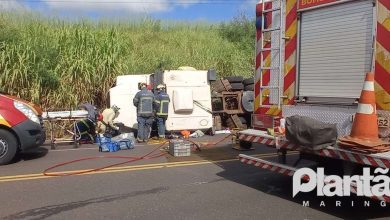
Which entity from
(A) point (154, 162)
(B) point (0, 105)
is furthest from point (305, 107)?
(B) point (0, 105)

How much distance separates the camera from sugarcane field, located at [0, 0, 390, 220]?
545cm

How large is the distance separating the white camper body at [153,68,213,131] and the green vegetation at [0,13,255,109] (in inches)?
79.8

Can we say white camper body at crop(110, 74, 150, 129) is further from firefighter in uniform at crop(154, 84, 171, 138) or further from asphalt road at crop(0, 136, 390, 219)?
asphalt road at crop(0, 136, 390, 219)

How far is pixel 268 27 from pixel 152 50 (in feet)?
41.0

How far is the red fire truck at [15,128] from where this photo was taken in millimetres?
8984

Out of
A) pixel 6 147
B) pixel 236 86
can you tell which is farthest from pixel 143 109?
pixel 6 147

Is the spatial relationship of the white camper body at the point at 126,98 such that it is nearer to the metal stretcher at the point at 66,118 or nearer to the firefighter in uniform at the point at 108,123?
the firefighter in uniform at the point at 108,123

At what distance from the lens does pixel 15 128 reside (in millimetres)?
9039

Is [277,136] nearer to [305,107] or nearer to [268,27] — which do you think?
[305,107]

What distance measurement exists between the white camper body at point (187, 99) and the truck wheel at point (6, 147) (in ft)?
17.3

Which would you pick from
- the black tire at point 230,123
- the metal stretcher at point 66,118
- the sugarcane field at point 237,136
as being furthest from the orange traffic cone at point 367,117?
the black tire at point 230,123

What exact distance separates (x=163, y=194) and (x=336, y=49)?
3.12m

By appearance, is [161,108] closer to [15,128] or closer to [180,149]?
[180,149]

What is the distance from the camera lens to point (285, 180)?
750cm
